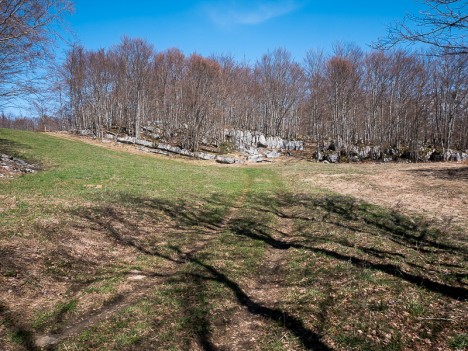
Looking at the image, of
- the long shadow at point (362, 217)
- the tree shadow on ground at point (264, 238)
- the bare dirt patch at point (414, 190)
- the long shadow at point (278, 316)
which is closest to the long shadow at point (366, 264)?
the tree shadow on ground at point (264, 238)

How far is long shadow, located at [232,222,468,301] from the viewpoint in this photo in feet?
20.4

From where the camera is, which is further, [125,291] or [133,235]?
[133,235]

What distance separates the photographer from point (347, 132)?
151ft

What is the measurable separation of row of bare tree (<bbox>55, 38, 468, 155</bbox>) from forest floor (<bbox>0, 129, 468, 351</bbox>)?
102 ft

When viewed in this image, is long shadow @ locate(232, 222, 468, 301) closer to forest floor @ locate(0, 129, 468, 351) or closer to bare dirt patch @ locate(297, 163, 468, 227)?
forest floor @ locate(0, 129, 468, 351)

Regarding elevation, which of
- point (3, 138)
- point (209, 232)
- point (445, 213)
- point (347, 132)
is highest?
point (347, 132)

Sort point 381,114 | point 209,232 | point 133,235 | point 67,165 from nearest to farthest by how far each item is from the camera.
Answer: point 133,235, point 209,232, point 67,165, point 381,114

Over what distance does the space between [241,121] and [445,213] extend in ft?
177

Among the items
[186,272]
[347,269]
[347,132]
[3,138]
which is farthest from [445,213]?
[347,132]

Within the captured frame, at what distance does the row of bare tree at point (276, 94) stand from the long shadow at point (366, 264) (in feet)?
109

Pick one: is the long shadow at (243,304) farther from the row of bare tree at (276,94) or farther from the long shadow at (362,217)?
the row of bare tree at (276,94)

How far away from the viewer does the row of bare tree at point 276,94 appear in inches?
1706

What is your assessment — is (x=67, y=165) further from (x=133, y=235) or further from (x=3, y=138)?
(x=133, y=235)

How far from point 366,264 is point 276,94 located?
5561cm
